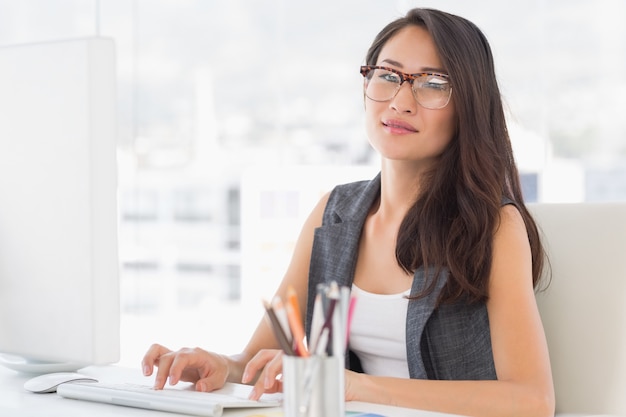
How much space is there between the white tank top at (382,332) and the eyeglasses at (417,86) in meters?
0.36

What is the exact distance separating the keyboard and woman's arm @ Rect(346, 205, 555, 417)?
154 millimetres

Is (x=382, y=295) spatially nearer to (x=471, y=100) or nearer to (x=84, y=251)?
(x=471, y=100)

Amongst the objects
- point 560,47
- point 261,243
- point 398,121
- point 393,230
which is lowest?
point 261,243

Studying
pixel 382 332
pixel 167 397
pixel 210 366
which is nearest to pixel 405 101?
pixel 382 332

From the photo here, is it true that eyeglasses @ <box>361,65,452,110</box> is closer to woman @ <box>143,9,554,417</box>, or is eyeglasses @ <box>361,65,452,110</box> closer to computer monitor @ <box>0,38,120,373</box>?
woman @ <box>143,9,554,417</box>

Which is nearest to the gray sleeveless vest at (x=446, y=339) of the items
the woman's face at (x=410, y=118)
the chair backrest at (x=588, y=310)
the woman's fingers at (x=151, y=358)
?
the chair backrest at (x=588, y=310)

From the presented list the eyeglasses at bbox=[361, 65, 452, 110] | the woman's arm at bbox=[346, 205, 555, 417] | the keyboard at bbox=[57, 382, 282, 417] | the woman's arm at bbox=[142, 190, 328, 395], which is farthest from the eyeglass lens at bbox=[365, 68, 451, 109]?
the keyboard at bbox=[57, 382, 282, 417]

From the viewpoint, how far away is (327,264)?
1.72m

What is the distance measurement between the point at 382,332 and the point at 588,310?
371 millimetres

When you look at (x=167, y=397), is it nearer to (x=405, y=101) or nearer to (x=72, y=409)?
(x=72, y=409)

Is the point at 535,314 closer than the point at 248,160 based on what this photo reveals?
Yes

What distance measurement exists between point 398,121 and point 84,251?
660mm

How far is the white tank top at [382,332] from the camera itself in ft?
5.20

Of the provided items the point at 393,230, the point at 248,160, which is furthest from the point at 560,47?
the point at 393,230
